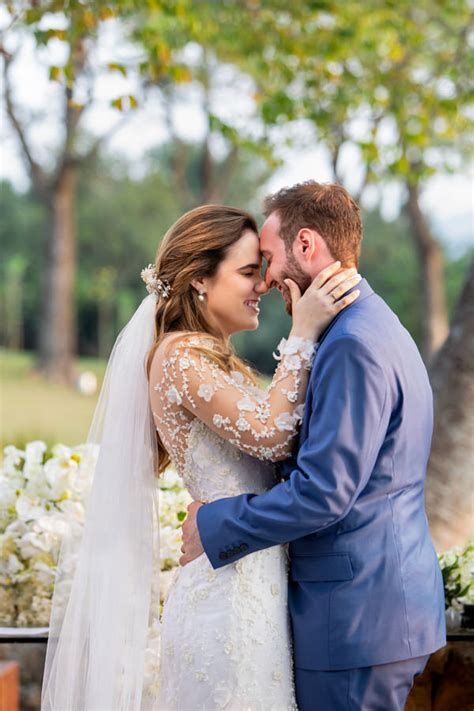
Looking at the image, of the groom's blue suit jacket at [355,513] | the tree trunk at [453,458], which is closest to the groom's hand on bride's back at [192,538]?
the groom's blue suit jacket at [355,513]

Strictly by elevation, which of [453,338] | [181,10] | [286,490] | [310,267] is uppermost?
[181,10]

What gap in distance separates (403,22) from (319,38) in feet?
3.94

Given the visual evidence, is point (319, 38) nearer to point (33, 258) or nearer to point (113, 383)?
point (113, 383)

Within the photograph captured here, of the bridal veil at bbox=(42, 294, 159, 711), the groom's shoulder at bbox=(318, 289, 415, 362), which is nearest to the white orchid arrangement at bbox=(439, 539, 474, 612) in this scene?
the bridal veil at bbox=(42, 294, 159, 711)

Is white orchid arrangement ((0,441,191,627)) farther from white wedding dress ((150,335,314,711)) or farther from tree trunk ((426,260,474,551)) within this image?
tree trunk ((426,260,474,551))

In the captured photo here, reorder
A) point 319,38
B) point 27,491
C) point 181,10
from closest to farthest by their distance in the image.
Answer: point 27,491, point 181,10, point 319,38

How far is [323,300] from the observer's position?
298 centimetres

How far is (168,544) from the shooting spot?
13.5ft

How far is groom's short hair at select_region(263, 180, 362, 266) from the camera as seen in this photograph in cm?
304

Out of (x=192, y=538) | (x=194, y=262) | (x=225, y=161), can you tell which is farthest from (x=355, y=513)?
(x=225, y=161)

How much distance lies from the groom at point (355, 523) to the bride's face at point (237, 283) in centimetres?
42

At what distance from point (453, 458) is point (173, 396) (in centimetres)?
253

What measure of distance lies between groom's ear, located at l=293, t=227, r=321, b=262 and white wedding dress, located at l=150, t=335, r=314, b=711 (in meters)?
0.28

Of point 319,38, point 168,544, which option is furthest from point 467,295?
point 319,38
